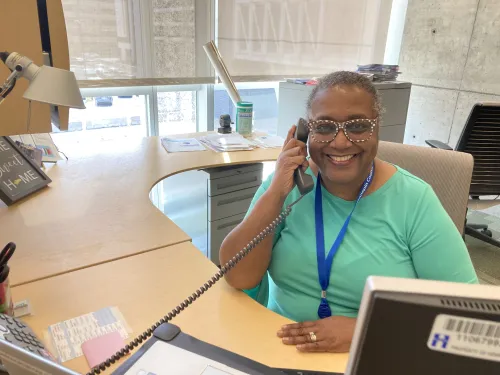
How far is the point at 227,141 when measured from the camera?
2.54 meters

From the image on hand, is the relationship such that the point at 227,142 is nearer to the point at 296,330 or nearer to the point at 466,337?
the point at 296,330

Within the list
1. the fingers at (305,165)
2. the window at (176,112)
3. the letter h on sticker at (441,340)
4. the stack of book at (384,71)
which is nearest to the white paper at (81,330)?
the fingers at (305,165)

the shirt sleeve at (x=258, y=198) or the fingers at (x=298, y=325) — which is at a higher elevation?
the shirt sleeve at (x=258, y=198)

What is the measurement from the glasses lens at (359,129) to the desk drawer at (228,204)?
51.5 inches

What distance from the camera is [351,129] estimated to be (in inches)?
43.2

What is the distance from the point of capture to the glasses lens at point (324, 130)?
3.63 feet

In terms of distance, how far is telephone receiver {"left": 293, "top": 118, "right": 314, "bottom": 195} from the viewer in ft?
3.79

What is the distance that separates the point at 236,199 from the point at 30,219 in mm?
1193

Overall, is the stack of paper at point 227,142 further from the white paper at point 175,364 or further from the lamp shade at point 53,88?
the white paper at point 175,364

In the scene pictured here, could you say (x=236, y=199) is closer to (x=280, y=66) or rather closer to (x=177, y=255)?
(x=177, y=255)

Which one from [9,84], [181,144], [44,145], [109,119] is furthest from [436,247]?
[109,119]

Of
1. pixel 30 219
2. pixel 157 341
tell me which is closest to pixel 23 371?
pixel 157 341

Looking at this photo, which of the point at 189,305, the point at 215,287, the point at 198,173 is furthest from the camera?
the point at 198,173

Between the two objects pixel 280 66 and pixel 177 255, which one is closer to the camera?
pixel 177 255
